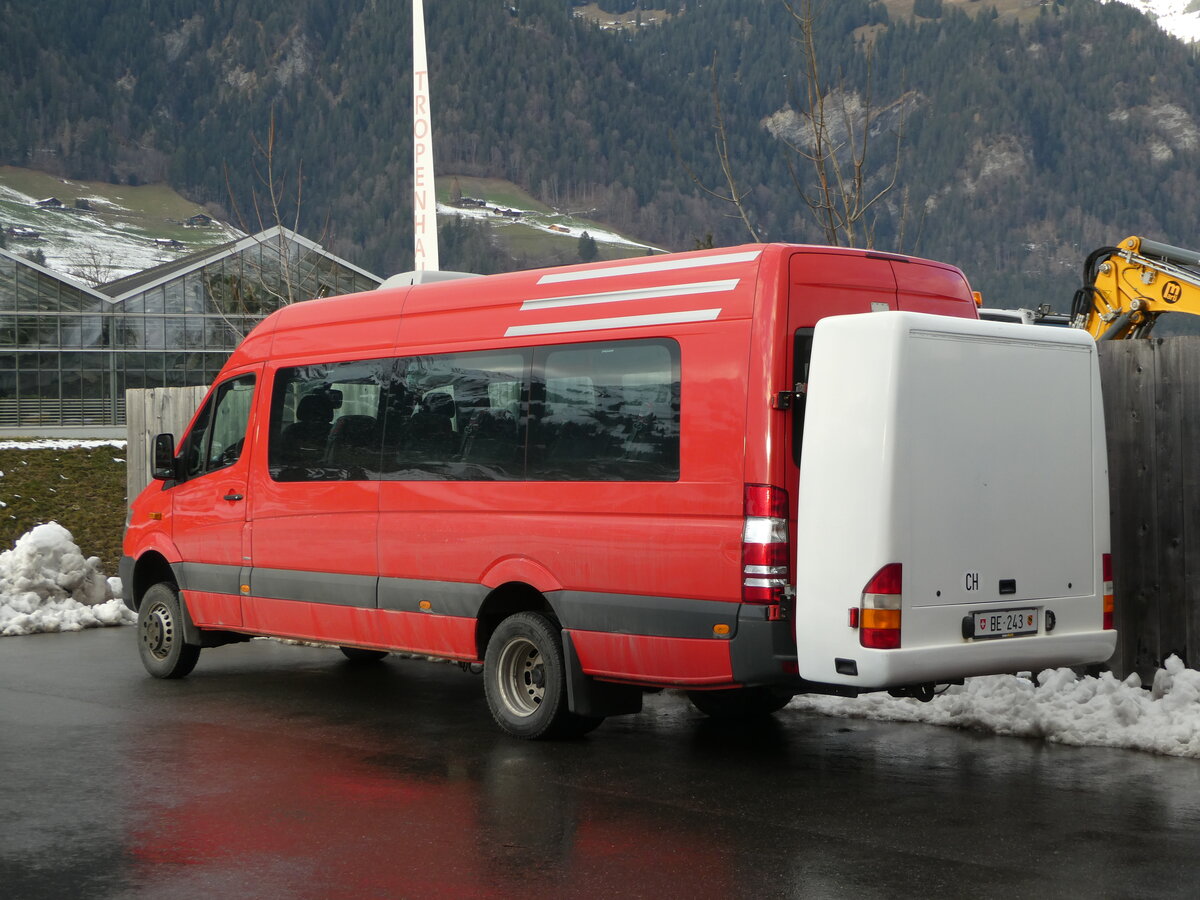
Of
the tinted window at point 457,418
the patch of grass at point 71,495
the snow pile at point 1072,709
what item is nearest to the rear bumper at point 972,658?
the snow pile at point 1072,709

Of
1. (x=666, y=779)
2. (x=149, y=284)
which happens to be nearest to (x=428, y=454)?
(x=666, y=779)

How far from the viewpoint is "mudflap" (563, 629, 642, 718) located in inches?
324

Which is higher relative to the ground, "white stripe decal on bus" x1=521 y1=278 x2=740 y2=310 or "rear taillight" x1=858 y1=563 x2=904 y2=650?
"white stripe decal on bus" x1=521 y1=278 x2=740 y2=310

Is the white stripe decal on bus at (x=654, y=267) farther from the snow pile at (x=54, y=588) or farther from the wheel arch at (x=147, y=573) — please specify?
the snow pile at (x=54, y=588)

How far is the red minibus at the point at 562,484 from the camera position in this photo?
7.37m

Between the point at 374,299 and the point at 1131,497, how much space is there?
194 inches

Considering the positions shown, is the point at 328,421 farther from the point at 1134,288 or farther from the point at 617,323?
the point at 1134,288

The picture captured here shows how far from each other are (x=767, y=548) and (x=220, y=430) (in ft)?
17.1

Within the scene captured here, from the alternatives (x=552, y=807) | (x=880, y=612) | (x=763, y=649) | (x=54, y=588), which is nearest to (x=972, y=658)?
(x=880, y=612)

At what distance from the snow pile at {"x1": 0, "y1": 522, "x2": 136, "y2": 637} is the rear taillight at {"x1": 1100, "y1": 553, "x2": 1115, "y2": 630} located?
31.7ft

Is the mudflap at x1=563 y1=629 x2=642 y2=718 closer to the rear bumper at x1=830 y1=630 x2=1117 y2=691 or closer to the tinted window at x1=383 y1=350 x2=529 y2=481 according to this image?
the tinted window at x1=383 y1=350 x2=529 y2=481

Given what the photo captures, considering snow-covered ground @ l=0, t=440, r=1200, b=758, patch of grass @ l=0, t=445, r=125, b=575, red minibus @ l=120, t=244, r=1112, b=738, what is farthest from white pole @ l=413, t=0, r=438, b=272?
snow-covered ground @ l=0, t=440, r=1200, b=758

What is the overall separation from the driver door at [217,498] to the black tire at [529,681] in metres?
2.65

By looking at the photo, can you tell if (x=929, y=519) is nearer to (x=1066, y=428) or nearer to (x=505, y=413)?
(x=1066, y=428)
